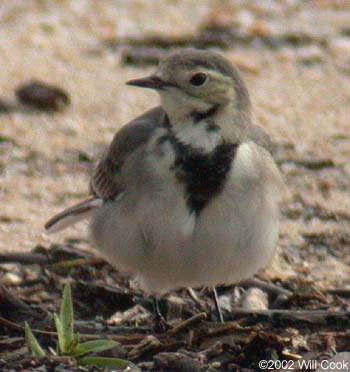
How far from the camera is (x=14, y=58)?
12.1 m

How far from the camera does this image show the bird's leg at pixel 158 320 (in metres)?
6.99

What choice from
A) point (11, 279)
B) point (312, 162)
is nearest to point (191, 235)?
point (11, 279)

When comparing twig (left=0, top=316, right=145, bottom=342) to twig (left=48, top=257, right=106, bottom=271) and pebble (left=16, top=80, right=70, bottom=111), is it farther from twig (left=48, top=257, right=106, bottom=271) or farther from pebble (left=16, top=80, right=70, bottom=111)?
pebble (left=16, top=80, right=70, bottom=111)

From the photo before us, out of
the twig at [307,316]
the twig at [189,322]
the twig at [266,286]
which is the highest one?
the twig at [307,316]

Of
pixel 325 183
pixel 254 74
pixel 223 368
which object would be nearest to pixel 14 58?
pixel 254 74

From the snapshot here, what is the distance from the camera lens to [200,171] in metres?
6.71

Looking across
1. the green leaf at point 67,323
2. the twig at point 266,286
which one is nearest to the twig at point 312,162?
the twig at point 266,286

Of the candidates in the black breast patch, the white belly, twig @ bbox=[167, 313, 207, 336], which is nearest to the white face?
the black breast patch

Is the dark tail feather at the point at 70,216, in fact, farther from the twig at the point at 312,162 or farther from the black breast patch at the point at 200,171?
the twig at the point at 312,162

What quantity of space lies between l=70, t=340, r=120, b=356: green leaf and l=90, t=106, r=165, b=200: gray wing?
4.00ft

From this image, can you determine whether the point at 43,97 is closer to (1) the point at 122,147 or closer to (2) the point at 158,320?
(1) the point at 122,147

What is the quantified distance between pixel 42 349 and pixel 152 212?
993 millimetres

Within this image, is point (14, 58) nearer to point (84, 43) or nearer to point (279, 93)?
point (84, 43)

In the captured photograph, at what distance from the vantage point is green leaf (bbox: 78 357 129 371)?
243 inches
